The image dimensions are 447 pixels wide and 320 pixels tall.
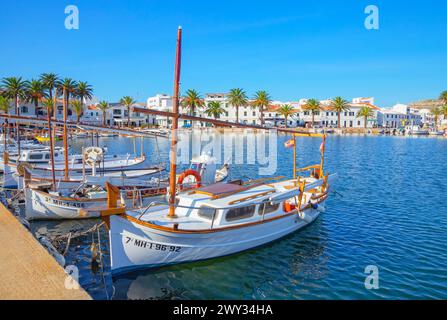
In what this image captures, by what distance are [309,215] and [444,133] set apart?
123 m

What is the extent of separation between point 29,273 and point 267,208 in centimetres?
1003

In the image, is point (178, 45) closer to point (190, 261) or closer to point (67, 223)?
point (190, 261)

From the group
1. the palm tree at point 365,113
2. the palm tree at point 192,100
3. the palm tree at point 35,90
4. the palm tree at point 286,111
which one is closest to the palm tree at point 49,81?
the palm tree at point 35,90

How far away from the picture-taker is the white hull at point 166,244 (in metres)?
12.4

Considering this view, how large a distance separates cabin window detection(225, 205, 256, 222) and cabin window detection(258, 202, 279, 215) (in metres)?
0.47

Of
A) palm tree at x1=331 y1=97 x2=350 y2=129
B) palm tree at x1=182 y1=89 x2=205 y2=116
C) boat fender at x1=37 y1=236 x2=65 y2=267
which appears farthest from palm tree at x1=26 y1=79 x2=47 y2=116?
palm tree at x1=331 y1=97 x2=350 y2=129

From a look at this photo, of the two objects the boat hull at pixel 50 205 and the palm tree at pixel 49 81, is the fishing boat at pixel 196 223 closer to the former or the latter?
the boat hull at pixel 50 205

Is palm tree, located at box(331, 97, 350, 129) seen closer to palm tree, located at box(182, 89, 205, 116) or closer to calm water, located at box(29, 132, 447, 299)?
palm tree, located at box(182, 89, 205, 116)

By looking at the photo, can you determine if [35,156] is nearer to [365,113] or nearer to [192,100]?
[192,100]

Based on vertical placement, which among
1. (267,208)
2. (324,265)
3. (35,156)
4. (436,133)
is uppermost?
(436,133)

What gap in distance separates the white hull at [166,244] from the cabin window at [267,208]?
59 centimetres

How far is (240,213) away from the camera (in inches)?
590


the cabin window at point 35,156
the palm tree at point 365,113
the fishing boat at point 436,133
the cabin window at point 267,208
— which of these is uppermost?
the palm tree at point 365,113

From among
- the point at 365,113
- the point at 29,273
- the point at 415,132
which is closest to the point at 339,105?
the point at 365,113
